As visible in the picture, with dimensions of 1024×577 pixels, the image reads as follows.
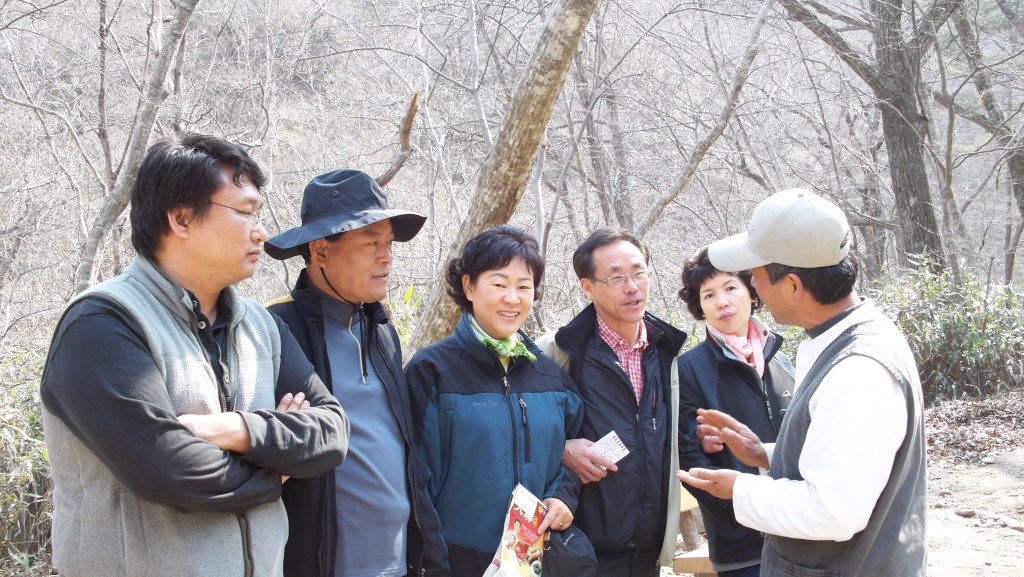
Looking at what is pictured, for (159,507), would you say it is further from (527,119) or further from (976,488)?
(976,488)

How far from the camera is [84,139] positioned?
9445 mm

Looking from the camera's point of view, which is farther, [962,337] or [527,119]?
[962,337]

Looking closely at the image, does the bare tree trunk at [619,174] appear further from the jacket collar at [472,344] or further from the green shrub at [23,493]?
the jacket collar at [472,344]

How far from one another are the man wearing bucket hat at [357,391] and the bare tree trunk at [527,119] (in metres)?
1.21

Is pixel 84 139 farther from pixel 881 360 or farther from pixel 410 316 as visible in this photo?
pixel 881 360

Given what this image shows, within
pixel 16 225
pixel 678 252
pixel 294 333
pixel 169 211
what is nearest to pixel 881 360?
pixel 294 333

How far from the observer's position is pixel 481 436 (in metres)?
2.37

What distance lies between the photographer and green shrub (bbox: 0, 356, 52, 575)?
458cm

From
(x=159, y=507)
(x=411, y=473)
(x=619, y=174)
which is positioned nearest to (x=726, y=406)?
(x=411, y=473)

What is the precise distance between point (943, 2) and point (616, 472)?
32.8 ft

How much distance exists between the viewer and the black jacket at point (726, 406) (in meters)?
2.64

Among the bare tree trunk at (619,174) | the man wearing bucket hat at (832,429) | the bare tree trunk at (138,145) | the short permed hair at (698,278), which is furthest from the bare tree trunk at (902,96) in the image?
the man wearing bucket hat at (832,429)

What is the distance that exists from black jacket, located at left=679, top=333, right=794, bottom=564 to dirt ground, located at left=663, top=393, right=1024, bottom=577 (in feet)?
6.02

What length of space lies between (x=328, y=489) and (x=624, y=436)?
3.36ft
